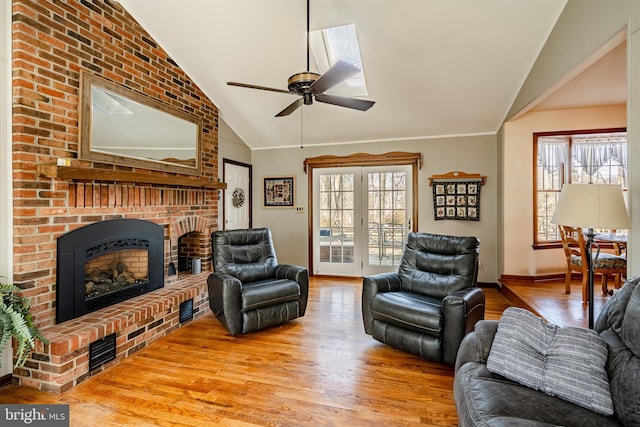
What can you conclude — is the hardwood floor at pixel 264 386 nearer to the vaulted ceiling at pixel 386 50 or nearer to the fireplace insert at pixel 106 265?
the fireplace insert at pixel 106 265

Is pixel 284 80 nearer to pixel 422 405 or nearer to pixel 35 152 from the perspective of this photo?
pixel 35 152

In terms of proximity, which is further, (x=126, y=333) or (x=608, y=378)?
(x=126, y=333)

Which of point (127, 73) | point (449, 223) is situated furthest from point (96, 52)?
point (449, 223)

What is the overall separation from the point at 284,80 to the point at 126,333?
3218 mm

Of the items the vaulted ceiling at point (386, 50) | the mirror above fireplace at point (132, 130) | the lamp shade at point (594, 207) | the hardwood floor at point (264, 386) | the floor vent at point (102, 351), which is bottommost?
the hardwood floor at point (264, 386)

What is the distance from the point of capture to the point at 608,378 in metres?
1.44

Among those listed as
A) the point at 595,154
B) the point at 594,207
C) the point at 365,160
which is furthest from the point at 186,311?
the point at 595,154

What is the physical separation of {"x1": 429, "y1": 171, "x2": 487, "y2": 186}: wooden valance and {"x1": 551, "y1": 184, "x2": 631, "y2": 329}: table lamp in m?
2.87

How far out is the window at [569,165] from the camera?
4.62m

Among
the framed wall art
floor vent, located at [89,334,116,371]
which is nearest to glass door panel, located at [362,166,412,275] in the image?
the framed wall art

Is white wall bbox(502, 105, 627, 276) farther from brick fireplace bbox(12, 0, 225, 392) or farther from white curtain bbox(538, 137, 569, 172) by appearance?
brick fireplace bbox(12, 0, 225, 392)

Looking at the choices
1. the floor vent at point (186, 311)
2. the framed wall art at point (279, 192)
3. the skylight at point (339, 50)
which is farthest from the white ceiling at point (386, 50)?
the floor vent at point (186, 311)

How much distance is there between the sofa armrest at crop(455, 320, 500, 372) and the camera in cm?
172

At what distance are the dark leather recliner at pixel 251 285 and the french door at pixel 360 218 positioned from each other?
1.85m
